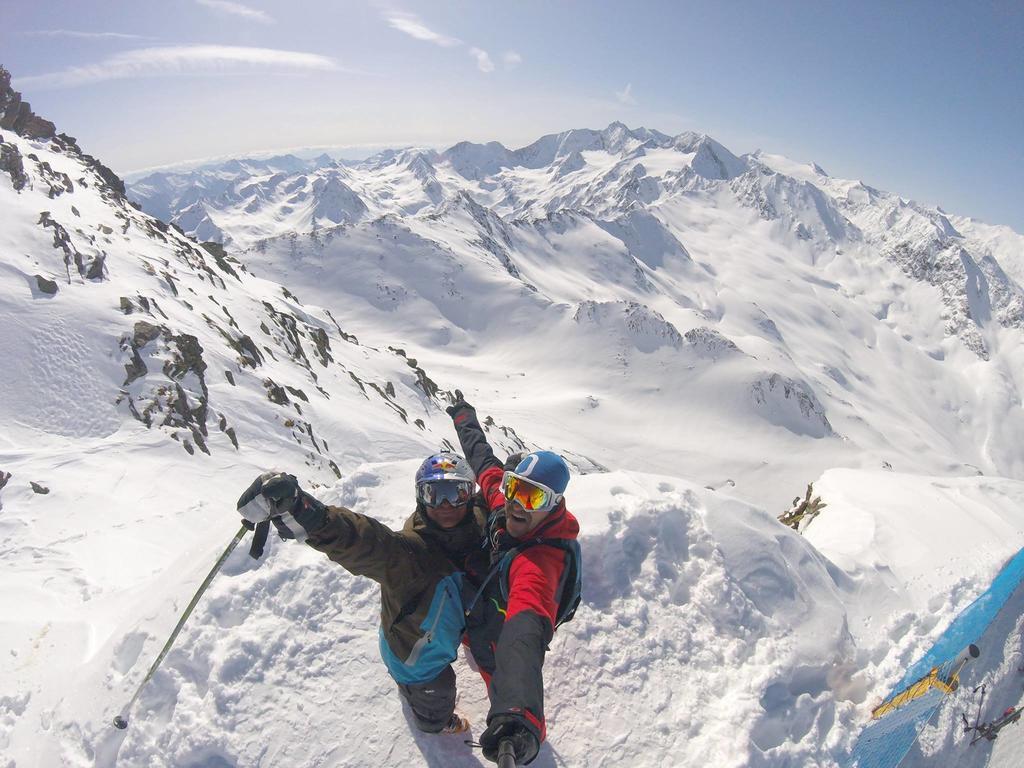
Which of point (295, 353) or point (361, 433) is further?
point (295, 353)

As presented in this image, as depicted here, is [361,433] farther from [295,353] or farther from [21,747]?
[21,747]

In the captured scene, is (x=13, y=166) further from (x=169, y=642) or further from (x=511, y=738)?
(x=511, y=738)

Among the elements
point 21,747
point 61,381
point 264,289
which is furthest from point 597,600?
point 264,289

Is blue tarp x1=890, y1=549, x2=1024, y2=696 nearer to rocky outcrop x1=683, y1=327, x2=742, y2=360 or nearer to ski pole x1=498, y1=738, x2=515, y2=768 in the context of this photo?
ski pole x1=498, y1=738, x2=515, y2=768

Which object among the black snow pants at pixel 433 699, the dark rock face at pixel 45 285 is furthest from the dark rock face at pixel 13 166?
the black snow pants at pixel 433 699

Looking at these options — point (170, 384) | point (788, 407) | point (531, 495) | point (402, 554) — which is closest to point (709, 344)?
point (788, 407)

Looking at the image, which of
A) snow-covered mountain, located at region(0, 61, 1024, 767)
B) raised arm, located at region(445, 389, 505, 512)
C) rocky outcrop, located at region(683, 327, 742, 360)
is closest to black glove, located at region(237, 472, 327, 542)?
raised arm, located at region(445, 389, 505, 512)
